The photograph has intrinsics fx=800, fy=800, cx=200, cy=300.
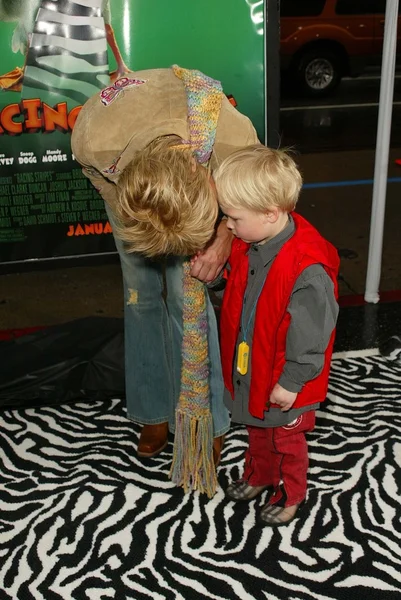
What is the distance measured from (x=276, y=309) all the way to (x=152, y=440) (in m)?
1.01

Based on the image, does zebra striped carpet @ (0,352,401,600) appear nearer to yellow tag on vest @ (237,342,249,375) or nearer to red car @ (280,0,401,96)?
yellow tag on vest @ (237,342,249,375)

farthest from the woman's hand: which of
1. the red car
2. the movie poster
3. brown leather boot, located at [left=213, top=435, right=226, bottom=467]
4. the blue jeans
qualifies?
the red car

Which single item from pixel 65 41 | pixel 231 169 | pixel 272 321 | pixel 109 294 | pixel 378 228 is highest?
pixel 65 41

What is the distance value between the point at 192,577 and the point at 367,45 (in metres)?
10.8

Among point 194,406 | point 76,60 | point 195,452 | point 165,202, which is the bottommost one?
point 195,452

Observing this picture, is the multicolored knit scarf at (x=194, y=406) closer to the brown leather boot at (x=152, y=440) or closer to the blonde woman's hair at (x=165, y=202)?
the brown leather boot at (x=152, y=440)

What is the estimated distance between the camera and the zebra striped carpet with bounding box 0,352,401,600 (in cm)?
247

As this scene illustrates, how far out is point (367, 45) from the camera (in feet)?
38.9

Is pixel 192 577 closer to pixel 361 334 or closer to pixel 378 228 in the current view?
pixel 361 334

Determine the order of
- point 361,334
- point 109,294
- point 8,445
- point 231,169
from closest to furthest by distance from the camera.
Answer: point 231,169
point 8,445
point 361,334
point 109,294

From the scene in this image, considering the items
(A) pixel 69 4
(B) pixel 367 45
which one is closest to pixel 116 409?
(A) pixel 69 4

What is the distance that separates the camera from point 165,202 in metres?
2.11

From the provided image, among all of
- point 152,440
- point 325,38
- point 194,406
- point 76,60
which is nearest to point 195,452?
point 194,406

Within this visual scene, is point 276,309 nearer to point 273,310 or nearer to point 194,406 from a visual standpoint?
point 273,310
